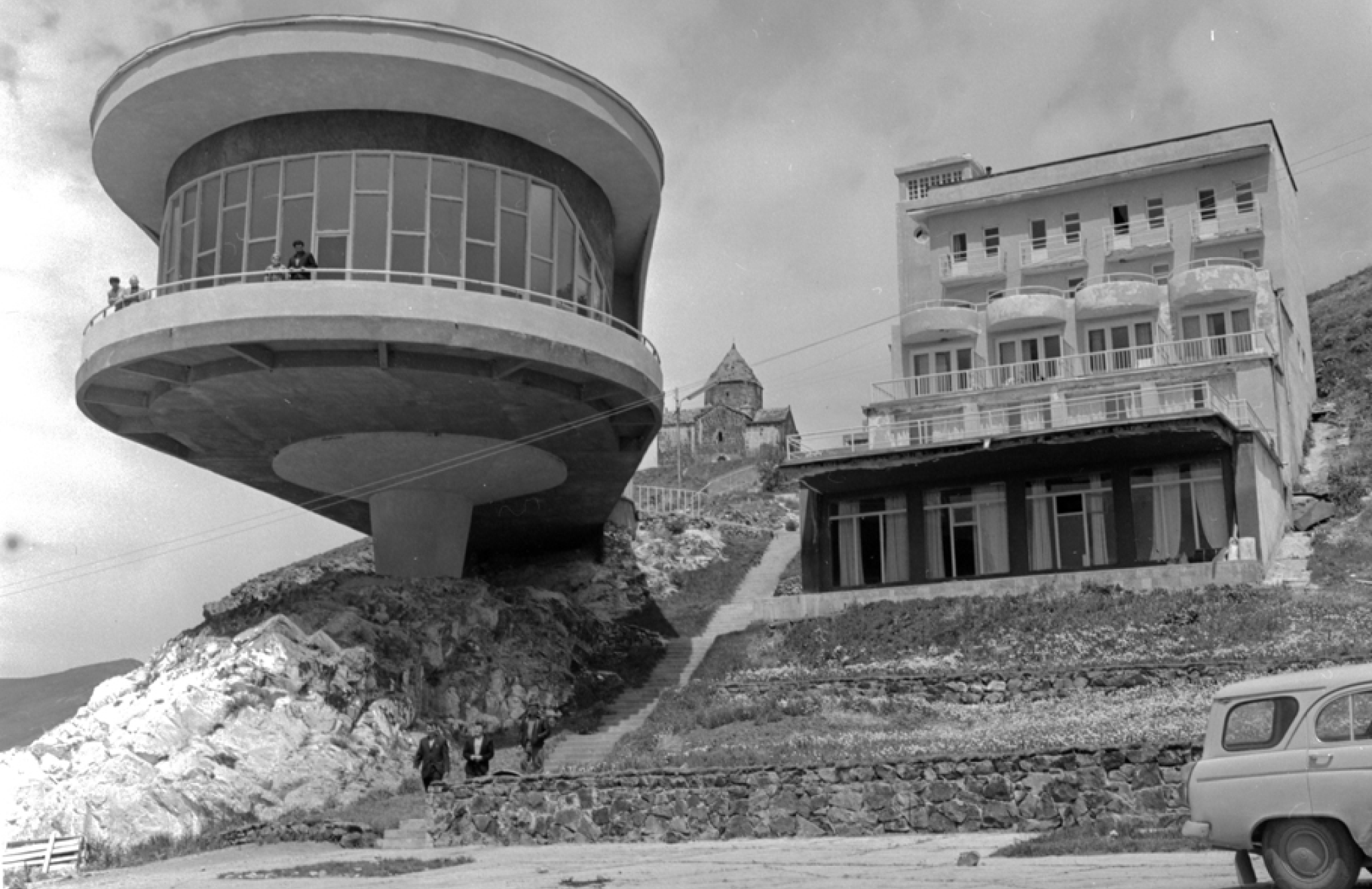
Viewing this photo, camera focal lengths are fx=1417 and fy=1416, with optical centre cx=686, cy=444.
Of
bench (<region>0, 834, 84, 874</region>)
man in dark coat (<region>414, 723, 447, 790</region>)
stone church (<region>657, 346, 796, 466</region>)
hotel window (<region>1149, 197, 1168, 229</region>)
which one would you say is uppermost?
stone church (<region>657, 346, 796, 466</region>)

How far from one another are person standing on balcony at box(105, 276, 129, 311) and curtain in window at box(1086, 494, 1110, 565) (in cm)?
2587

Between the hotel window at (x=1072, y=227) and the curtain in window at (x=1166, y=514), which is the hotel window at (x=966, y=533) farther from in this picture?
the hotel window at (x=1072, y=227)

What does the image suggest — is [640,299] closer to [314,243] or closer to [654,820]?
[314,243]

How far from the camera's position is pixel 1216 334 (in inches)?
1843

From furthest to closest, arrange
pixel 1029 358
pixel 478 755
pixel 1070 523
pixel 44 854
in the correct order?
pixel 1029 358, pixel 1070 523, pixel 478 755, pixel 44 854

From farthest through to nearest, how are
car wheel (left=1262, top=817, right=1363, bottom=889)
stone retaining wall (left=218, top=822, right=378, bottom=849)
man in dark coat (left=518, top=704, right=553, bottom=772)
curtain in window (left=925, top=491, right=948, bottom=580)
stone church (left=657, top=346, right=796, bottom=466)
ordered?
stone church (left=657, top=346, right=796, bottom=466) → curtain in window (left=925, top=491, right=948, bottom=580) → man in dark coat (left=518, top=704, right=553, bottom=772) → stone retaining wall (left=218, top=822, right=378, bottom=849) → car wheel (left=1262, top=817, right=1363, bottom=889)

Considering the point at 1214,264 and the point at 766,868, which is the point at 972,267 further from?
the point at 766,868

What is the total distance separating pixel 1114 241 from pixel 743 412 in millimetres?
74416

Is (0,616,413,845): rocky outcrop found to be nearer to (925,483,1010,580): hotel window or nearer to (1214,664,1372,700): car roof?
(925,483,1010,580): hotel window

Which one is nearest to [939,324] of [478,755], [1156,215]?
[1156,215]

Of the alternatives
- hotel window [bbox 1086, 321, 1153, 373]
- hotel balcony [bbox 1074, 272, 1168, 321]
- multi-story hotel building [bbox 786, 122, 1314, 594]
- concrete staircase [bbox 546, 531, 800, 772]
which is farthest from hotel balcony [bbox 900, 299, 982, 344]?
concrete staircase [bbox 546, 531, 800, 772]

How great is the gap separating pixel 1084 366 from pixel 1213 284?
4.87m

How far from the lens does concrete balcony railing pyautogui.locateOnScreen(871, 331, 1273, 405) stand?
1794 inches

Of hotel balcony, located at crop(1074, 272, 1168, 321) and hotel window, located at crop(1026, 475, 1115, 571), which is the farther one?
hotel balcony, located at crop(1074, 272, 1168, 321)
